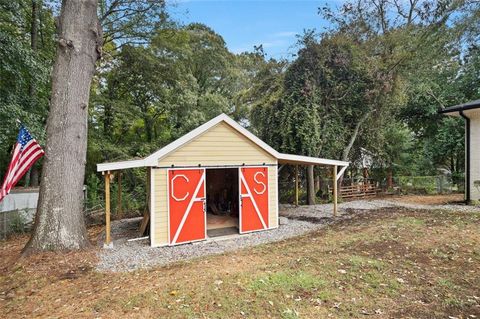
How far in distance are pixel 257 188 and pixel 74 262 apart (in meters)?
4.70

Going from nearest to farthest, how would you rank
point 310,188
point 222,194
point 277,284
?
point 277,284 < point 222,194 < point 310,188

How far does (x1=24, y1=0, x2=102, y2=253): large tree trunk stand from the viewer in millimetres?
5957

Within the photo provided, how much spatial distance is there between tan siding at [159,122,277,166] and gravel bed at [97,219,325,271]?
1.94 metres

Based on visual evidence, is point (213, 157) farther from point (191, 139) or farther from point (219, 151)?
point (191, 139)

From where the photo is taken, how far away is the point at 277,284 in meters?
4.16

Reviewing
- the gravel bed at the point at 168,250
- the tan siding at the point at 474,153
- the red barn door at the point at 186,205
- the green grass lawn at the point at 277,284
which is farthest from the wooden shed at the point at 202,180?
the tan siding at the point at 474,153

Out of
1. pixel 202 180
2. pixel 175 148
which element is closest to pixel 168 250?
pixel 202 180

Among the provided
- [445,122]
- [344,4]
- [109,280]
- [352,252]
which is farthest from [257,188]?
[445,122]

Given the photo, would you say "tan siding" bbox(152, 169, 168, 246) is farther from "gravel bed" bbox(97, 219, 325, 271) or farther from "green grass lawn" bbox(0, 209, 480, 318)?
"green grass lawn" bbox(0, 209, 480, 318)

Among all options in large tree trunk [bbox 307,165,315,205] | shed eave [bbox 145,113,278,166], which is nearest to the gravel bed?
shed eave [bbox 145,113,278,166]

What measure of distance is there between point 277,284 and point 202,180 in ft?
12.8

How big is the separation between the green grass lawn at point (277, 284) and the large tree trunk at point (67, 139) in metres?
0.52

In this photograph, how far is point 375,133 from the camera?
14789 mm

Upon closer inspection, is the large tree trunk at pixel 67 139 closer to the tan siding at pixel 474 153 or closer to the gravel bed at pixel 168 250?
the gravel bed at pixel 168 250
